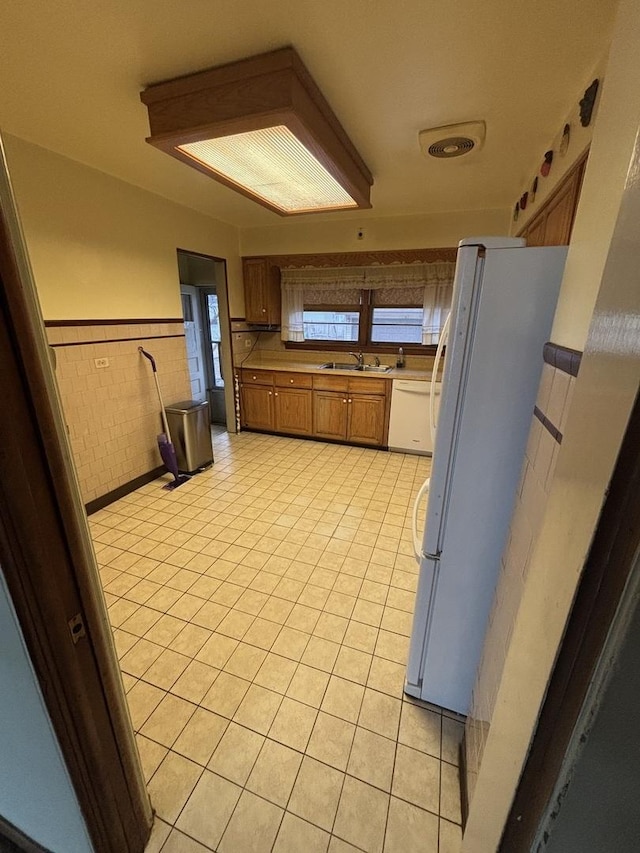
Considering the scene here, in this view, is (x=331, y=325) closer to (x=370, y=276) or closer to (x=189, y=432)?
(x=370, y=276)

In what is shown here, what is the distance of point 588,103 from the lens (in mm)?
1458

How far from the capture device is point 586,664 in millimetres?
376

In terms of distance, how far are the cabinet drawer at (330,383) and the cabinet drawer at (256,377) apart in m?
0.62

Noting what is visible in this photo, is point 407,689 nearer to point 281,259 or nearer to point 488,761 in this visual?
point 488,761

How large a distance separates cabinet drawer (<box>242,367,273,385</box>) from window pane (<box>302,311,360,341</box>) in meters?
0.82

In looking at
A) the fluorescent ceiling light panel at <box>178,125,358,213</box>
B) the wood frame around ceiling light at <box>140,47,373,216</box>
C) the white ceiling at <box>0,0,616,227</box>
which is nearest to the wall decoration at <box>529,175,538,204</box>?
the white ceiling at <box>0,0,616,227</box>

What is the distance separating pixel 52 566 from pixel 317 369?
3744 mm

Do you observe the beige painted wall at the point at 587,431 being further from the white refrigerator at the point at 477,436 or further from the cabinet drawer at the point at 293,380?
the cabinet drawer at the point at 293,380

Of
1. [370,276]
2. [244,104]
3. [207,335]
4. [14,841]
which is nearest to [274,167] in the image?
[244,104]

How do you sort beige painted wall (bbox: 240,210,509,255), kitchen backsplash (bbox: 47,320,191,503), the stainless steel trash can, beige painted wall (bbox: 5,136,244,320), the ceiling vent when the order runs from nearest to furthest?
the ceiling vent → beige painted wall (bbox: 5,136,244,320) → kitchen backsplash (bbox: 47,320,191,503) → the stainless steel trash can → beige painted wall (bbox: 240,210,509,255)

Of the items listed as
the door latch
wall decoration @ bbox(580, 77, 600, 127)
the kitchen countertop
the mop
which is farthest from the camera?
the kitchen countertop

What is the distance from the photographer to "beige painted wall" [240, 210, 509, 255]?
3.57 metres

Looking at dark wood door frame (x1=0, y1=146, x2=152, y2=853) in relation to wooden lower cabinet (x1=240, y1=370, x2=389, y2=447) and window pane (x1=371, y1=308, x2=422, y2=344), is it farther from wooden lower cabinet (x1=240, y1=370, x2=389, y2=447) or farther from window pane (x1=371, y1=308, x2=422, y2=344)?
window pane (x1=371, y1=308, x2=422, y2=344)

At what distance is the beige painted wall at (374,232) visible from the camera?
3.57m
